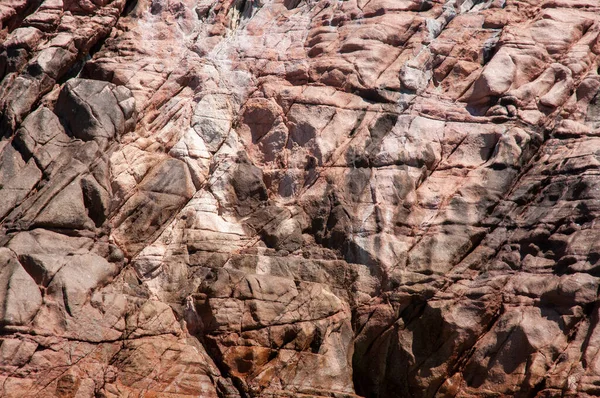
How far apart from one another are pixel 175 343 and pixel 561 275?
33.7 feet

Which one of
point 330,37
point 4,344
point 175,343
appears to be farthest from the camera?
point 330,37

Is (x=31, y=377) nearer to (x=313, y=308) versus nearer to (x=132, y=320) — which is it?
(x=132, y=320)

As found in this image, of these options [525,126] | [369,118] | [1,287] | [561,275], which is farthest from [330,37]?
[1,287]

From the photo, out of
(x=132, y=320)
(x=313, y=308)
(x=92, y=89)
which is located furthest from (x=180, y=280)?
(x=92, y=89)

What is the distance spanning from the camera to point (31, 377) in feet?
63.3

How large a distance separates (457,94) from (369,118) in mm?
2905

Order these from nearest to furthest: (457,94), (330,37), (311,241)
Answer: (311,241), (457,94), (330,37)

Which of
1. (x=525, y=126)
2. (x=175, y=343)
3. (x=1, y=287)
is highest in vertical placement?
(x=525, y=126)

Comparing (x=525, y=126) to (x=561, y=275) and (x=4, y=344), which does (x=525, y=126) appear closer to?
(x=561, y=275)

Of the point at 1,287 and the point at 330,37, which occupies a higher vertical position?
the point at 330,37

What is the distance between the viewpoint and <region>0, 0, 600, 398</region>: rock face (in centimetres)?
2008

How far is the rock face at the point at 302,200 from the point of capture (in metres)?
20.1

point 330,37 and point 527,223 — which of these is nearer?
point 527,223

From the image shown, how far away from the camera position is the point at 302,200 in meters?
23.1
